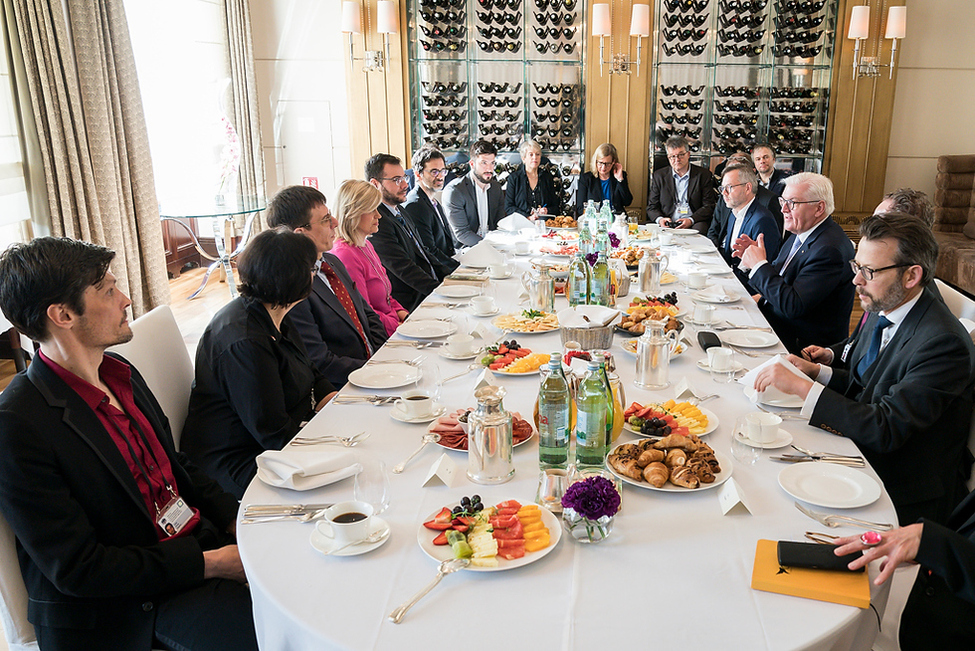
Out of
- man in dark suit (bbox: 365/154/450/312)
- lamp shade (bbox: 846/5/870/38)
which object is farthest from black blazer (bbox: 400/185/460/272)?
lamp shade (bbox: 846/5/870/38)

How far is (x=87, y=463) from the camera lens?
1.53m

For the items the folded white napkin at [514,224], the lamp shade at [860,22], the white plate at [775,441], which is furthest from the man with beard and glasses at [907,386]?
the lamp shade at [860,22]

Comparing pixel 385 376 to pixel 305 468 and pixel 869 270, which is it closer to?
pixel 305 468

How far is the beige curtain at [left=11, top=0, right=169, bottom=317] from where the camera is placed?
15.1 feet

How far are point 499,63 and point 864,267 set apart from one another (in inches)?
239

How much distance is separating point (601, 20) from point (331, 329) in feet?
17.6

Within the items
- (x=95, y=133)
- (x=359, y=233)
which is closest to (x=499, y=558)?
(x=359, y=233)

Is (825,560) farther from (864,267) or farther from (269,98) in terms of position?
(269,98)

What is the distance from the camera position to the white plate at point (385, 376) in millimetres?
2246

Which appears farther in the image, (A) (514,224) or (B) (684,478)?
(A) (514,224)

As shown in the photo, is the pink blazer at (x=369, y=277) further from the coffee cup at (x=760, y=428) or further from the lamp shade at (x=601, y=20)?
the lamp shade at (x=601, y=20)

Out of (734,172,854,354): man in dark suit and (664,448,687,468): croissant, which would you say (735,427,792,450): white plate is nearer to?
(664,448,687,468): croissant

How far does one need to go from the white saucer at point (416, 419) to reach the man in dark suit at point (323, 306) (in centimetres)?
83

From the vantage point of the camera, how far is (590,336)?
2.43 meters
